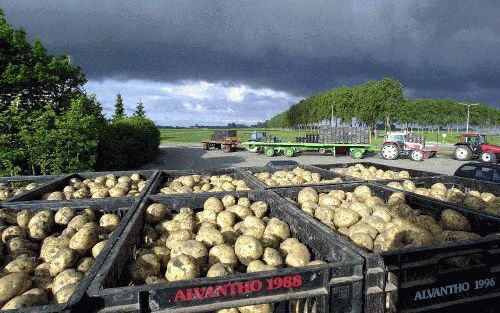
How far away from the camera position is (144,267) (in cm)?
274

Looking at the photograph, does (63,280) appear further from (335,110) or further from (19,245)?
(335,110)

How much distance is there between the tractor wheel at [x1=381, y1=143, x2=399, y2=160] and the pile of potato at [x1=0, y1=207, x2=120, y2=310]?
24463 millimetres

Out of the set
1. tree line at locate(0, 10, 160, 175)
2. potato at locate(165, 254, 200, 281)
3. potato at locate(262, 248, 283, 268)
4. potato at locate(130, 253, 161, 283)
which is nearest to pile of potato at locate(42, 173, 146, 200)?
potato at locate(130, 253, 161, 283)

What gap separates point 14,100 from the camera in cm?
1068

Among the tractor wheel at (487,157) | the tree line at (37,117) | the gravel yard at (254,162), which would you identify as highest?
the tree line at (37,117)

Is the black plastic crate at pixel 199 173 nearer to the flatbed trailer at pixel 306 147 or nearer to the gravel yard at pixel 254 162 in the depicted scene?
the gravel yard at pixel 254 162

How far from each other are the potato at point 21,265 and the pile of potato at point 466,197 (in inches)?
199

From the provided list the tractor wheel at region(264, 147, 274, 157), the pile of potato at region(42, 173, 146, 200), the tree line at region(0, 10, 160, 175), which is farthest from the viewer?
the tractor wheel at region(264, 147, 274, 157)

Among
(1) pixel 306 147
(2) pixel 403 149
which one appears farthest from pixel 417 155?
(1) pixel 306 147

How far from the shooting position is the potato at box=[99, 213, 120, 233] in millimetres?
A: 3651

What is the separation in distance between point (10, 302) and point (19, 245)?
1213mm

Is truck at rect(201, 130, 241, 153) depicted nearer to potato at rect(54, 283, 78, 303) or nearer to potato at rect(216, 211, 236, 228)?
potato at rect(216, 211, 236, 228)

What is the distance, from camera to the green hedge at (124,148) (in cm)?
1489

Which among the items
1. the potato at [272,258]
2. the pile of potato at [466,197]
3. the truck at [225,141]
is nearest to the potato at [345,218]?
the potato at [272,258]
